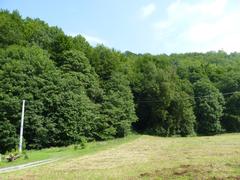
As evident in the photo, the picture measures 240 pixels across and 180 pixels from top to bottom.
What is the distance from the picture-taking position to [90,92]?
1998 inches

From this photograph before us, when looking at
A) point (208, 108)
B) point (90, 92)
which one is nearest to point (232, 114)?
point (208, 108)

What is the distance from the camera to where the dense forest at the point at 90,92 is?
1599 inches

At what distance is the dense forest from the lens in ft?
133

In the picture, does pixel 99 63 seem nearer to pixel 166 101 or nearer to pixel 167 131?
pixel 166 101

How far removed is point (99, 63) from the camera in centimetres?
5759

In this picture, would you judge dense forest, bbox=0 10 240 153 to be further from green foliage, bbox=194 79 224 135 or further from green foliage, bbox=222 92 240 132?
green foliage, bbox=194 79 224 135

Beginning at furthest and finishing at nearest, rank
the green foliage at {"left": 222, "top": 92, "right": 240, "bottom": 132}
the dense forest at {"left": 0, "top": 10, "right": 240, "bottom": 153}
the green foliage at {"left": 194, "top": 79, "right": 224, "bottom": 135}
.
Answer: the green foliage at {"left": 222, "top": 92, "right": 240, "bottom": 132} → the green foliage at {"left": 194, "top": 79, "right": 224, "bottom": 135} → the dense forest at {"left": 0, "top": 10, "right": 240, "bottom": 153}

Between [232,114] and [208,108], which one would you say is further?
[232,114]

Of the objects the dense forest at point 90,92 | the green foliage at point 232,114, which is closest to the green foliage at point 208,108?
the dense forest at point 90,92

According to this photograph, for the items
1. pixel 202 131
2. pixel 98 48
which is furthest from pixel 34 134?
pixel 202 131

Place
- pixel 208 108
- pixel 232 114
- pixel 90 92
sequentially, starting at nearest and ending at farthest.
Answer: pixel 90 92, pixel 208 108, pixel 232 114

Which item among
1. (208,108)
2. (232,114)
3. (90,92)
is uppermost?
(90,92)

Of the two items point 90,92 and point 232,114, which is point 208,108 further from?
point 90,92

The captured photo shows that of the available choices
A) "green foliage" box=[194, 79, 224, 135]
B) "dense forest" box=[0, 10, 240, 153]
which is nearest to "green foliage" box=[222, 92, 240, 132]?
"dense forest" box=[0, 10, 240, 153]
